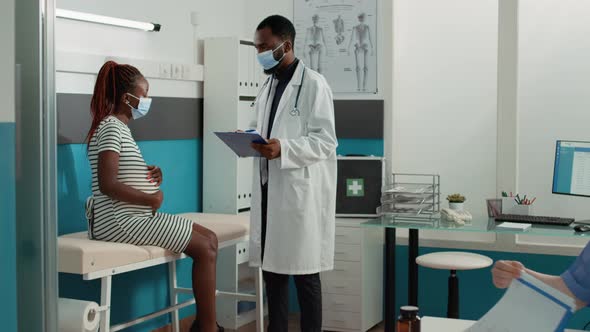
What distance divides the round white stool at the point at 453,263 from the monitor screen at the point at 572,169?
52cm

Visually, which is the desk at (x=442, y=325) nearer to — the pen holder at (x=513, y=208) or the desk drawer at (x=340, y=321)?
the pen holder at (x=513, y=208)

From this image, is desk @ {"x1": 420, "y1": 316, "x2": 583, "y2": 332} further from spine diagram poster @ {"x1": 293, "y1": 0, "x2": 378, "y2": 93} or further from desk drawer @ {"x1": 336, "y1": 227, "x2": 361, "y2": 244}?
spine diagram poster @ {"x1": 293, "y1": 0, "x2": 378, "y2": 93}

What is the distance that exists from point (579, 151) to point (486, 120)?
70cm

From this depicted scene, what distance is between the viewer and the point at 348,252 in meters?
4.50

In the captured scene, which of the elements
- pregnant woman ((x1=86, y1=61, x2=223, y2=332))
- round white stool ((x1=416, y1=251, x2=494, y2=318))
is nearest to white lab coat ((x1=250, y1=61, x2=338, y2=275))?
pregnant woman ((x1=86, y1=61, x2=223, y2=332))

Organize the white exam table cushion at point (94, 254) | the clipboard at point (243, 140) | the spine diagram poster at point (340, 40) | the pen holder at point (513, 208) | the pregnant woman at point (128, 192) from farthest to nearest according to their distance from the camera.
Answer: the spine diagram poster at point (340, 40)
the pen holder at point (513, 208)
the pregnant woman at point (128, 192)
the clipboard at point (243, 140)
the white exam table cushion at point (94, 254)

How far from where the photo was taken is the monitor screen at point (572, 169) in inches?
159

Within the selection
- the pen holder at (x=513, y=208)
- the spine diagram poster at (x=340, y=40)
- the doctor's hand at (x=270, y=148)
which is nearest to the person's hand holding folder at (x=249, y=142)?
the doctor's hand at (x=270, y=148)

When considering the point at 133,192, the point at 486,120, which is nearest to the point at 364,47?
the point at 486,120

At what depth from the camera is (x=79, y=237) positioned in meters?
3.49

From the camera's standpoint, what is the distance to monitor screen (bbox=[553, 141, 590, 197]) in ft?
13.3

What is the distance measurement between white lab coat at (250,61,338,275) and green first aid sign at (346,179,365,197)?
1113 millimetres

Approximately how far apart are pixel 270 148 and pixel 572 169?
1.67 meters

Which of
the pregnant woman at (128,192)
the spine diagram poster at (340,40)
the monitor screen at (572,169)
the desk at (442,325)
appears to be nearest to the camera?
the desk at (442,325)
